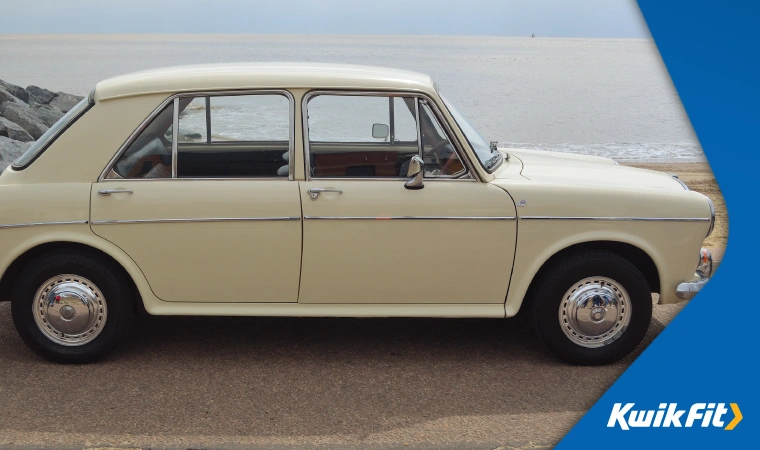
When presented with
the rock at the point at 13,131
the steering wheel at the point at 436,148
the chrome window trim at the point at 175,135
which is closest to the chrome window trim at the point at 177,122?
the chrome window trim at the point at 175,135

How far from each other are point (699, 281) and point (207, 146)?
2.99 metres

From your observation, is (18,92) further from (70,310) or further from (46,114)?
(70,310)

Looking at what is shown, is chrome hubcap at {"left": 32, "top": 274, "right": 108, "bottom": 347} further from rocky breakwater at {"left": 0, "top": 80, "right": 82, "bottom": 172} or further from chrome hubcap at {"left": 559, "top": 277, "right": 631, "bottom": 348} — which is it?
rocky breakwater at {"left": 0, "top": 80, "right": 82, "bottom": 172}

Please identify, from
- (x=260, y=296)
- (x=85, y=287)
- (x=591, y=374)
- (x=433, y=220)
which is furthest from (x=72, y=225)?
(x=591, y=374)

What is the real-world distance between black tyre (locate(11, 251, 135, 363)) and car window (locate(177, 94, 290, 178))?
2.48 ft

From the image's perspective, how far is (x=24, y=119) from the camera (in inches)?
676

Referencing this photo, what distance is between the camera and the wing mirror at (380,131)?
5492 mm

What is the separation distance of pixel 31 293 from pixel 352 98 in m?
2.14

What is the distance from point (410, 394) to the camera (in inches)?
188

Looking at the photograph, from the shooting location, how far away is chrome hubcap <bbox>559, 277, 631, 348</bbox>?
197 inches

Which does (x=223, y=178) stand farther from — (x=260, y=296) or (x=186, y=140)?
(x=260, y=296)

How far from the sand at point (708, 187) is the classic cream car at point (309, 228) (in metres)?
0.84

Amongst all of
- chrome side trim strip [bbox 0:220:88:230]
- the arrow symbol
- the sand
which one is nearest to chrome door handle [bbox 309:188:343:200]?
chrome side trim strip [bbox 0:220:88:230]

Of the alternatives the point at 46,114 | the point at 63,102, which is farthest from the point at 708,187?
the point at 63,102
